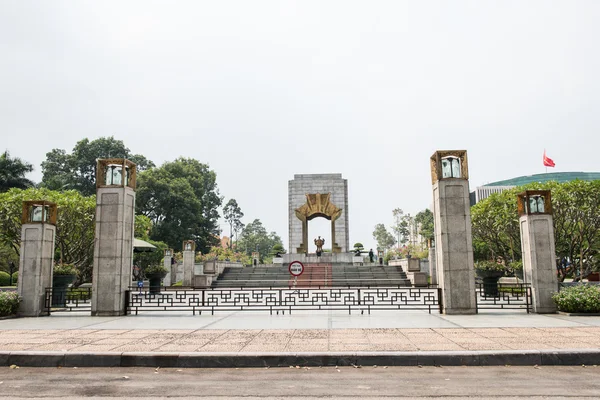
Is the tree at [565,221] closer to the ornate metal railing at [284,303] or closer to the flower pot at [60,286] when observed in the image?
the ornate metal railing at [284,303]

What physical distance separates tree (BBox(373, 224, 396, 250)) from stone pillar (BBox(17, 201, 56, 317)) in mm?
90074

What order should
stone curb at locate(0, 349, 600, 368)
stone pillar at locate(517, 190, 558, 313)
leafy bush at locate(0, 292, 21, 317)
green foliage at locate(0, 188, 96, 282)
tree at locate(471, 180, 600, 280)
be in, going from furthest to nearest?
green foliage at locate(0, 188, 96, 282) < tree at locate(471, 180, 600, 280) < stone pillar at locate(517, 190, 558, 313) < leafy bush at locate(0, 292, 21, 317) < stone curb at locate(0, 349, 600, 368)

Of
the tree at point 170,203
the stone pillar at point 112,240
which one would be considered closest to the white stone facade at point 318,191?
the tree at point 170,203

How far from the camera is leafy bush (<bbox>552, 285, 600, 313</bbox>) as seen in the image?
1153 centimetres

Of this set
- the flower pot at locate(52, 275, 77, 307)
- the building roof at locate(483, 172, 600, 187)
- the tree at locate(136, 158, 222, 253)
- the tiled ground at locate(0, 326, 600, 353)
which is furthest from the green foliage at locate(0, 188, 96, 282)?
the building roof at locate(483, 172, 600, 187)

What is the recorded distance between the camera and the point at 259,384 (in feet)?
18.5

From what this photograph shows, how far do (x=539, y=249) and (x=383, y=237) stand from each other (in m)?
90.0

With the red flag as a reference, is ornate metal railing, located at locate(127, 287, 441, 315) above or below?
below

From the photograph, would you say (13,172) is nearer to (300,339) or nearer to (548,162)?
(300,339)

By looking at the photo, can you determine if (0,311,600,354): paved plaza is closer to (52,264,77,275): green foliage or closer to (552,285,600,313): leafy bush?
(552,285,600,313): leafy bush

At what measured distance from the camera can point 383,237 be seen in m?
102

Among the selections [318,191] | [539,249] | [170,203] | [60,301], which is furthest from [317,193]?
[539,249]

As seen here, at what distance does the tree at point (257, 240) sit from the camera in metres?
103

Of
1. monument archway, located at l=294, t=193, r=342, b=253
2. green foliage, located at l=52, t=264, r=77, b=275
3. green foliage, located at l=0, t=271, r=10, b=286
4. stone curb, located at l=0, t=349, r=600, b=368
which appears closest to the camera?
stone curb, located at l=0, t=349, r=600, b=368
